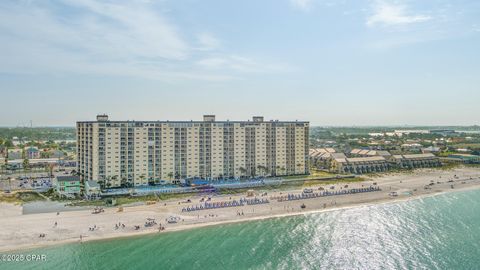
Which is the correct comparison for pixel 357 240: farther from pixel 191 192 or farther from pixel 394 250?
pixel 191 192

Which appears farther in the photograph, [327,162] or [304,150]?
[327,162]

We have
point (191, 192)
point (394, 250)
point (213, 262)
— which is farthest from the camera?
point (191, 192)

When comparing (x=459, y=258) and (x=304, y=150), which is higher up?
(x=304, y=150)

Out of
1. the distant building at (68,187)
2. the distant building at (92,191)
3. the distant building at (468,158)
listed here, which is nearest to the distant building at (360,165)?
the distant building at (468,158)

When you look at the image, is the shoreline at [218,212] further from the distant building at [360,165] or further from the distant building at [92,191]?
the distant building at [360,165]

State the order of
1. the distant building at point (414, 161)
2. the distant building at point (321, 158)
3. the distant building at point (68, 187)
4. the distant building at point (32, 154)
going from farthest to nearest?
the distant building at point (32, 154) → the distant building at point (414, 161) → the distant building at point (321, 158) → the distant building at point (68, 187)

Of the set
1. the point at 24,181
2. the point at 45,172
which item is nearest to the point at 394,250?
the point at 24,181
